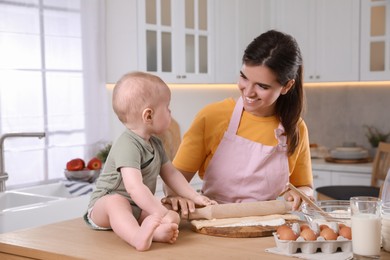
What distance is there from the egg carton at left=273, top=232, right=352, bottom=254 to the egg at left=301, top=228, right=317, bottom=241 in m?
0.01

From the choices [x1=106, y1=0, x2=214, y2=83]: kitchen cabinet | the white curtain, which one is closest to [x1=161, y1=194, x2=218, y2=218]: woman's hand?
the white curtain

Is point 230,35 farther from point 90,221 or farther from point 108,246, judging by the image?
point 108,246

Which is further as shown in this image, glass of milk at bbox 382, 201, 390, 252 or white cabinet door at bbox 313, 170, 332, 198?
white cabinet door at bbox 313, 170, 332, 198

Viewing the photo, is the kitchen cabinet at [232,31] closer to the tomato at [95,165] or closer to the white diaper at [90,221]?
the tomato at [95,165]

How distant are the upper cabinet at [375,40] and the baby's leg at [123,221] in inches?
127

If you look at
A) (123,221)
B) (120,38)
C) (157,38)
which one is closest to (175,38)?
(157,38)

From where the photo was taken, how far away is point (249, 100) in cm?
189

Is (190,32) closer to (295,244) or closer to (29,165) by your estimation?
(29,165)

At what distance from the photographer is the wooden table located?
141 cm

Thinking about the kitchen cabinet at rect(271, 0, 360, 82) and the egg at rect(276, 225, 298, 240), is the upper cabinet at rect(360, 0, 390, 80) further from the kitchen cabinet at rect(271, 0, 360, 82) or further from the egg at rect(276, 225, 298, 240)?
the egg at rect(276, 225, 298, 240)

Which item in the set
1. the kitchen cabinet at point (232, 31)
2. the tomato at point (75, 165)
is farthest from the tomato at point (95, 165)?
the kitchen cabinet at point (232, 31)

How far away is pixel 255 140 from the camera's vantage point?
6.61 ft

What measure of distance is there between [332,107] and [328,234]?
12.1 feet

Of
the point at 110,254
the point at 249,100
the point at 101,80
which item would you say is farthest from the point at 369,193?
the point at 110,254
